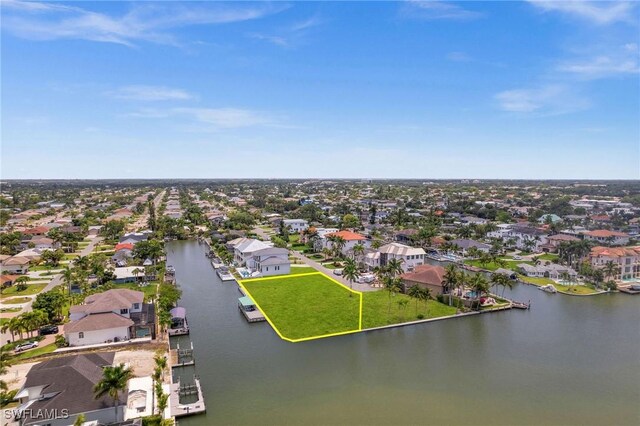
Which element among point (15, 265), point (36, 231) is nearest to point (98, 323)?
point (15, 265)

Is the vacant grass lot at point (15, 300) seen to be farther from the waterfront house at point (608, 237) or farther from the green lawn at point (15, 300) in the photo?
the waterfront house at point (608, 237)

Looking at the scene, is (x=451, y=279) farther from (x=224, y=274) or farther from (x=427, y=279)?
(x=224, y=274)

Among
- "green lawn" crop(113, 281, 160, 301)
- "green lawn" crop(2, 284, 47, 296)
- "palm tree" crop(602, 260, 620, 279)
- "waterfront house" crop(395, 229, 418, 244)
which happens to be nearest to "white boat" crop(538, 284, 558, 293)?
"palm tree" crop(602, 260, 620, 279)

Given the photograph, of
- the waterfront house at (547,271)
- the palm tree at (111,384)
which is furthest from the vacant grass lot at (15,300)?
the waterfront house at (547,271)

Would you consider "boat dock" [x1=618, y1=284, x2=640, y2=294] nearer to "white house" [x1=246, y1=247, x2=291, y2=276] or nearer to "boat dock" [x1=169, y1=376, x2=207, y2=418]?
"white house" [x1=246, y1=247, x2=291, y2=276]

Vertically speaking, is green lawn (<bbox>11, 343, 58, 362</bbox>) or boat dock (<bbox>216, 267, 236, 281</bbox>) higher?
boat dock (<bbox>216, 267, 236, 281</bbox>)

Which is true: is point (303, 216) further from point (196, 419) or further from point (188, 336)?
point (196, 419)

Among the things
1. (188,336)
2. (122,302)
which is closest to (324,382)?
(188,336)
